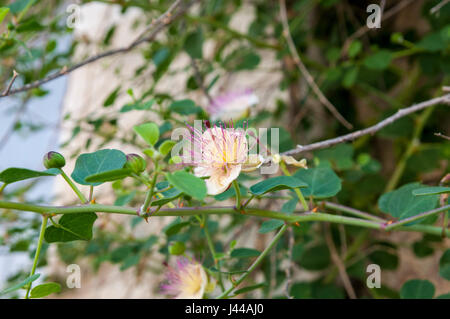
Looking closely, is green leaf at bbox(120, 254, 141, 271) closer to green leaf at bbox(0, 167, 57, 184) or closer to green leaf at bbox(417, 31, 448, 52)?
green leaf at bbox(0, 167, 57, 184)

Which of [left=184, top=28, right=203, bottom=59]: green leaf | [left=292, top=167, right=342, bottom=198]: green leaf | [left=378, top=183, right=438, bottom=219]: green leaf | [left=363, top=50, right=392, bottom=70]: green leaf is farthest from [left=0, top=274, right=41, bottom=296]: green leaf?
[left=363, top=50, right=392, bottom=70]: green leaf

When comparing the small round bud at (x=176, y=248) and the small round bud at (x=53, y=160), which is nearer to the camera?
the small round bud at (x=53, y=160)

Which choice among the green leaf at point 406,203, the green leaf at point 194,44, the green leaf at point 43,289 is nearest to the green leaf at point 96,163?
the green leaf at point 43,289

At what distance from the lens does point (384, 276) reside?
160 centimetres

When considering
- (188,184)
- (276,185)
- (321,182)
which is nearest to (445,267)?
(321,182)

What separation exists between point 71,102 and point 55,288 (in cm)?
236

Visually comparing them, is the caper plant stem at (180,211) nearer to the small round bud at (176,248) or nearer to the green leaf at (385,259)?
the small round bud at (176,248)

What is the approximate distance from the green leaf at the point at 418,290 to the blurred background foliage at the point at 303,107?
0.20m

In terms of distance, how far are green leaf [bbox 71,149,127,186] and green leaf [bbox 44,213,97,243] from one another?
41 millimetres

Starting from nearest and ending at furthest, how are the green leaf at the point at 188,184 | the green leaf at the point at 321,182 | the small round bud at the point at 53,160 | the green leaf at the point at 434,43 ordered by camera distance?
the green leaf at the point at 188,184 → the small round bud at the point at 53,160 → the green leaf at the point at 321,182 → the green leaf at the point at 434,43

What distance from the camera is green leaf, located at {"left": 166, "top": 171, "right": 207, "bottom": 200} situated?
37cm

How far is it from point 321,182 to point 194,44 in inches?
24.6

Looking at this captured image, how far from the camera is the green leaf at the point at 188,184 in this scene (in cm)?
37
